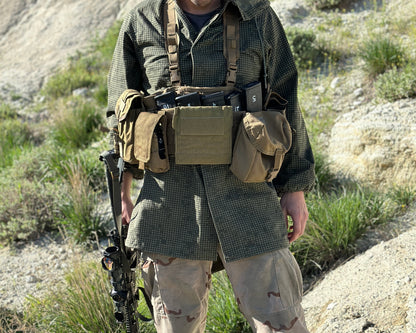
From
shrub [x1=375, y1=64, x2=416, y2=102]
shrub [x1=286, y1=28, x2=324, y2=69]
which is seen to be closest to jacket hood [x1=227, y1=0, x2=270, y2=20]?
shrub [x1=375, y1=64, x2=416, y2=102]

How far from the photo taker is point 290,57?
89.8 inches

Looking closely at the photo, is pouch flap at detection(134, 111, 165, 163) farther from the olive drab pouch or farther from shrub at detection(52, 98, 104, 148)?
shrub at detection(52, 98, 104, 148)

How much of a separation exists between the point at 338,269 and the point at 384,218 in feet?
2.15

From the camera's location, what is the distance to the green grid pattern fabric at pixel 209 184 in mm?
2055

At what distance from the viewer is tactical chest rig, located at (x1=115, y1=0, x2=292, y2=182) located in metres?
2.03

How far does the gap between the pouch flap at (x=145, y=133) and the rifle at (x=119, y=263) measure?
0.25 m

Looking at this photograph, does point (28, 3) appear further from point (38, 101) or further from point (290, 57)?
point (290, 57)

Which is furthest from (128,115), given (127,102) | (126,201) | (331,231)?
(331,231)

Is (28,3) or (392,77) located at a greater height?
(28,3)

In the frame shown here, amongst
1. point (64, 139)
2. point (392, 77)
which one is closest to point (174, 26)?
point (392, 77)

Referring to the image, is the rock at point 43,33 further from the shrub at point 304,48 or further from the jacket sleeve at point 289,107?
the jacket sleeve at point 289,107

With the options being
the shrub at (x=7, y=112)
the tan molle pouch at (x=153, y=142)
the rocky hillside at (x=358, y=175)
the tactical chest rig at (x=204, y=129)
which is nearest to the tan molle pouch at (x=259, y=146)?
the tactical chest rig at (x=204, y=129)

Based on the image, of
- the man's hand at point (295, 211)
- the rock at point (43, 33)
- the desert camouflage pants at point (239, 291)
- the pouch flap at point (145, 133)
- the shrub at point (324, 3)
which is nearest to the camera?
the desert camouflage pants at point (239, 291)

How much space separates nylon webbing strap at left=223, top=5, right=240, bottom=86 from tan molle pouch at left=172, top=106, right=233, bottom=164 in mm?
163
